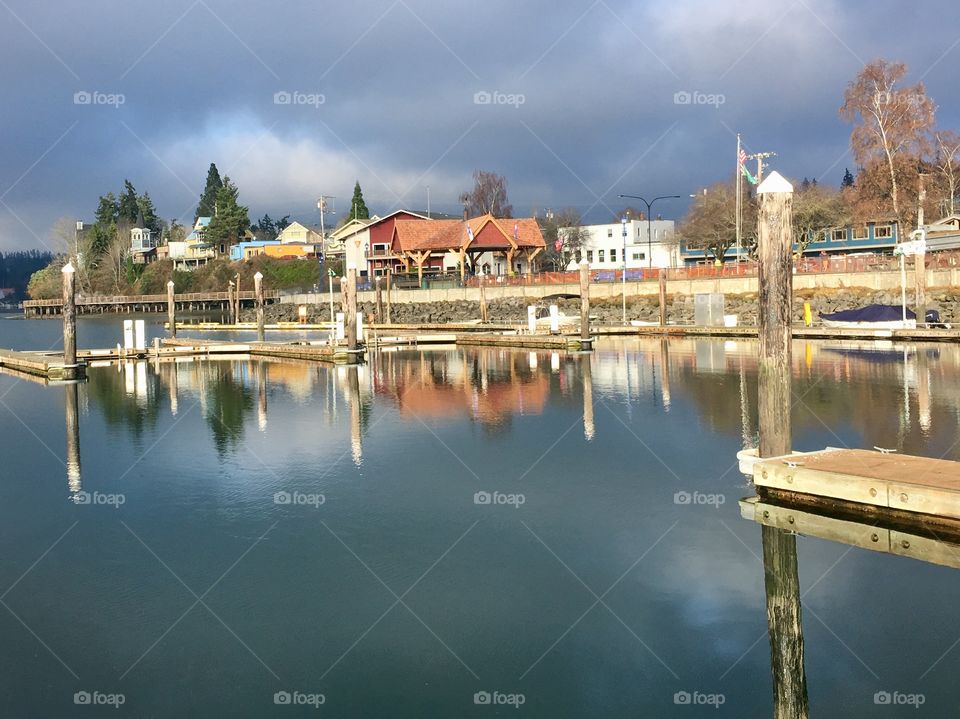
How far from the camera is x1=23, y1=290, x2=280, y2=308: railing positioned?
11638 cm

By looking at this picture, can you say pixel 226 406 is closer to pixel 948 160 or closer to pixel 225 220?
pixel 948 160

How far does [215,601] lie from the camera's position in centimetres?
1059

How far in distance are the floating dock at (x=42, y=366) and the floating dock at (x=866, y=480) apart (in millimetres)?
26671

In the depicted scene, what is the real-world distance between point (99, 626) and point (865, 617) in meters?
7.82

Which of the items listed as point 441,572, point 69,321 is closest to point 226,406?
point 69,321

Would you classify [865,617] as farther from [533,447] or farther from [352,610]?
[533,447]

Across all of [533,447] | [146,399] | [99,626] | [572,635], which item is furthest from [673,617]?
[146,399]

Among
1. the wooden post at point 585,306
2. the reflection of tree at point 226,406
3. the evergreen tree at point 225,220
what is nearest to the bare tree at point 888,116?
the wooden post at point 585,306
